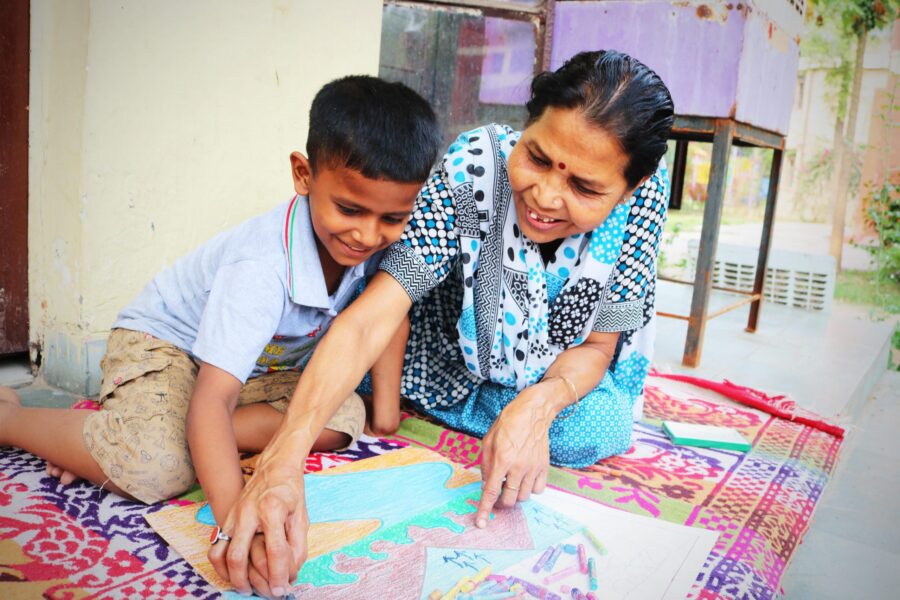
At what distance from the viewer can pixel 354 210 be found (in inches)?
56.9

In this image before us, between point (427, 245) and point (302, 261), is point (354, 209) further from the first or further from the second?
point (427, 245)

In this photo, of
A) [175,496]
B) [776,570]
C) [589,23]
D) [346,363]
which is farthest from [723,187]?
[175,496]

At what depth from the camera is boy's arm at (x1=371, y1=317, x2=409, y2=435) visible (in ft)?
6.16

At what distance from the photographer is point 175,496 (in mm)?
1426

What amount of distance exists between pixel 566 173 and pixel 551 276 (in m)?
0.40

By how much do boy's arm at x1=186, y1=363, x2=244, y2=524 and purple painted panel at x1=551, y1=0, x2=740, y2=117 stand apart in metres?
2.43

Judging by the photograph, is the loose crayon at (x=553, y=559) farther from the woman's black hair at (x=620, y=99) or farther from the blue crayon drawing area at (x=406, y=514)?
the woman's black hair at (x=620, y=99)

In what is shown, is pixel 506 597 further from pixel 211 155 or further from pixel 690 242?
pixel 690 242

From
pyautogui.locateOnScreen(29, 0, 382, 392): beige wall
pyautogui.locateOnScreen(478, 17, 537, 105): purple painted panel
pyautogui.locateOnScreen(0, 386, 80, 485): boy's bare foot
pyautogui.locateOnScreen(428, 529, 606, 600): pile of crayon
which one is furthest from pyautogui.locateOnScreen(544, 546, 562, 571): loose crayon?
pyautogui.locateOnScreen(478, 17, 537, 105): purple painted panel

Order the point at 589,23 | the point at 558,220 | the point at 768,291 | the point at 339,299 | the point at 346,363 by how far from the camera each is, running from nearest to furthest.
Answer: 1. the point at 346,363
2. the point at 558,220
3. the point at 339,299
4. the point at 589,23
5. the point at 768,291

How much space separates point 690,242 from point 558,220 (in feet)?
14.1

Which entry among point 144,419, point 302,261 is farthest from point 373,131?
point 144,419

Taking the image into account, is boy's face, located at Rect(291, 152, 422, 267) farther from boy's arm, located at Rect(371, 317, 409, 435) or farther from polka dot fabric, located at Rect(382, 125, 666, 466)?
boy's arm, located at Rect(371, 317, 409, 435)

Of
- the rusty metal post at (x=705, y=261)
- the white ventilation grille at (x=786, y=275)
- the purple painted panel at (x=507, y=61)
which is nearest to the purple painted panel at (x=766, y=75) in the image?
the rusty metal post at (x=705, y=261)
